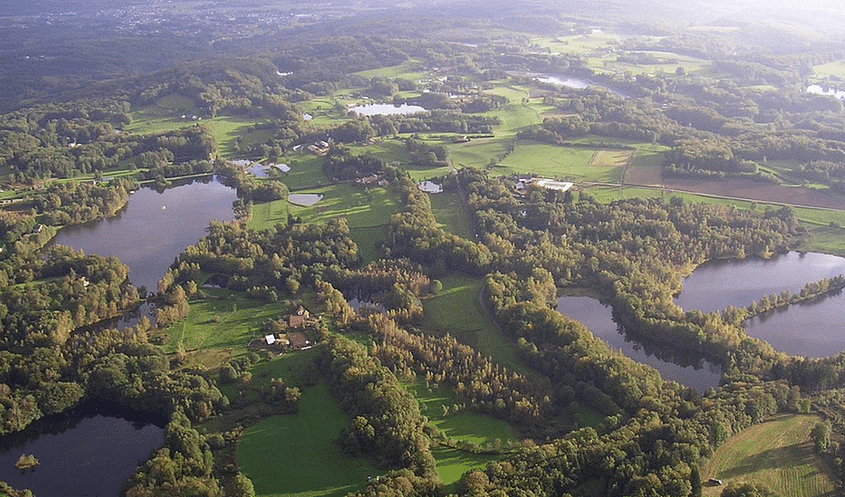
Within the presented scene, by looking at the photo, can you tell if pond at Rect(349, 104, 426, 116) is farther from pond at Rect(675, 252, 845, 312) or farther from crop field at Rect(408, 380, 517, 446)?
crop field at Rect(408, 380, 517, 446)

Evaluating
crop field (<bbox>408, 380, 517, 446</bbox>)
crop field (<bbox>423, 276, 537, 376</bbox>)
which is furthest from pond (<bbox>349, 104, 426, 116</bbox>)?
crop field (<bbox>408, 380, 517, 446</bbox>)

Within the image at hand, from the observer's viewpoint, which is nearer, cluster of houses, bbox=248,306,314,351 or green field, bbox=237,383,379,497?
green field, bbox=237,383,379,497

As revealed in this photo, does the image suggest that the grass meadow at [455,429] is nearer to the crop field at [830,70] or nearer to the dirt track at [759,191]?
the dirt track at [759,191]

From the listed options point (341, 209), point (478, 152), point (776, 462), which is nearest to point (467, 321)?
point (776, 462)

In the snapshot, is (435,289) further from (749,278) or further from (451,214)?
(749,278)

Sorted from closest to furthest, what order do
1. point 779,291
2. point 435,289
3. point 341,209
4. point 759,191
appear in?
1. point 435,289
2. point 779,291
3. point 341,209
4. point 759,191

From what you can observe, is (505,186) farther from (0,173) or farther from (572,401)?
(0,173)

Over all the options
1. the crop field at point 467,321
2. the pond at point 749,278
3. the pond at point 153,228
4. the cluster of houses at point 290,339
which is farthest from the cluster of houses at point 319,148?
the pond at point 749,278
